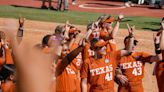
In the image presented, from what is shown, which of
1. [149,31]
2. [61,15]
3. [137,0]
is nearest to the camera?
[149,31]

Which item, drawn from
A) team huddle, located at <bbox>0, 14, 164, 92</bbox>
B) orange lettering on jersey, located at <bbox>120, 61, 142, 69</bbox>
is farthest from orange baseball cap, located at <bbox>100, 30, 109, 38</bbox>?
orange lettering on jersey, located at <bbox>120, 61, 142, 69</bbox>

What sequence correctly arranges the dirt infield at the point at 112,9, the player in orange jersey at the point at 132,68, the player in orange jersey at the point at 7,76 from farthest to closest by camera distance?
the dirt infield at the point at 112,9, the player in orange jersey at the point at 132,68, the player in orange jersey at the point at 7,76

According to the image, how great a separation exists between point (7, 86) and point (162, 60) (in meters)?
2.40

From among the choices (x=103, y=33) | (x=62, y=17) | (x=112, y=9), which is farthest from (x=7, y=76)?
(x=112, y=9)

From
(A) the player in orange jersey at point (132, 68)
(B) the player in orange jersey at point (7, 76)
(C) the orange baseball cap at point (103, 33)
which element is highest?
(C) the orange baseball cap at point (103, 33)

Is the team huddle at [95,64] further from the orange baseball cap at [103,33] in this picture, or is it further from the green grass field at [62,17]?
the green grass field at [62,17]

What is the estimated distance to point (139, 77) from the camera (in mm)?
6566

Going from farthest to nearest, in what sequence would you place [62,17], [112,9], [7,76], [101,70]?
[112,9], [62,17], [101,70], [7,76]

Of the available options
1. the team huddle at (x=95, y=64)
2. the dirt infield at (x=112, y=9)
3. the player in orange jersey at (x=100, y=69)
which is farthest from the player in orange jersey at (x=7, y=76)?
the dirt infield at (x=112, y=9)

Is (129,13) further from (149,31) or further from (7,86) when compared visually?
(7,86)

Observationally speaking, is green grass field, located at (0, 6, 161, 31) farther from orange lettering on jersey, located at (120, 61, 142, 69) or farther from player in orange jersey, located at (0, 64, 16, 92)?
player in orange jersey, located at (0, 64, 16, 92)

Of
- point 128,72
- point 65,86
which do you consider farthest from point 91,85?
point 128,72

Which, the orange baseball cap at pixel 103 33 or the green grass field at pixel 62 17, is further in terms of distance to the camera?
the green grass field at pixel 62 17

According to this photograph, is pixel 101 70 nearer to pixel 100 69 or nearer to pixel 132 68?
pixel 100 69
